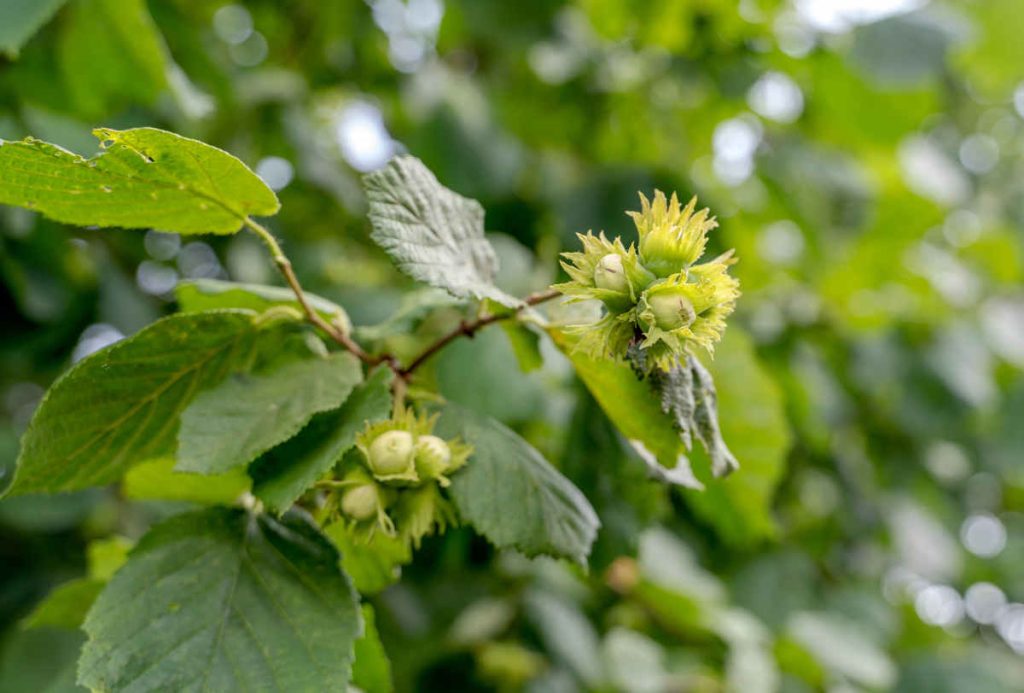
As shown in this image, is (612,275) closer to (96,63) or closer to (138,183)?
(138,183)

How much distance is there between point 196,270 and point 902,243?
2.06m

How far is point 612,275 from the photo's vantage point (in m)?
0.76

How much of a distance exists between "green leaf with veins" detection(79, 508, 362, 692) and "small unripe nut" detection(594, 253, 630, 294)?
402 mm

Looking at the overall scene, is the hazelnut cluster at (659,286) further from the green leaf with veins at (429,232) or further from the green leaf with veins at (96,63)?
the green leaf with veins at (96,63)

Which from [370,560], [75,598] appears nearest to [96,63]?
[75,598]

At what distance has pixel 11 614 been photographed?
2.29 metres

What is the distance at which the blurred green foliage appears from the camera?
1.81 metres

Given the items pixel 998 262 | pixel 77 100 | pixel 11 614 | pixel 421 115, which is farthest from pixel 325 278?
pixel 998 262

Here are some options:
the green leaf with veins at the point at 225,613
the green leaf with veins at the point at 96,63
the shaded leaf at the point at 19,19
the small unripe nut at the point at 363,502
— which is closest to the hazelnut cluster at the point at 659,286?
the small unripe nut at the point at 363,502

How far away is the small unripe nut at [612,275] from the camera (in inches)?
30.1

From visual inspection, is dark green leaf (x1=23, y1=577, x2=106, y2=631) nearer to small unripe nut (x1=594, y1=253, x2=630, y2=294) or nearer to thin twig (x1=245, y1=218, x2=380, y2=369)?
thin twig (x1=245, y1=218, x2=380, y2=369)

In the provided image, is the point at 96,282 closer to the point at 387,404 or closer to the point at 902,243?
the point at 387,404

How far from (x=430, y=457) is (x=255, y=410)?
0.18 metres

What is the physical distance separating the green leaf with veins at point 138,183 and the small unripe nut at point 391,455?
0.26 metres
